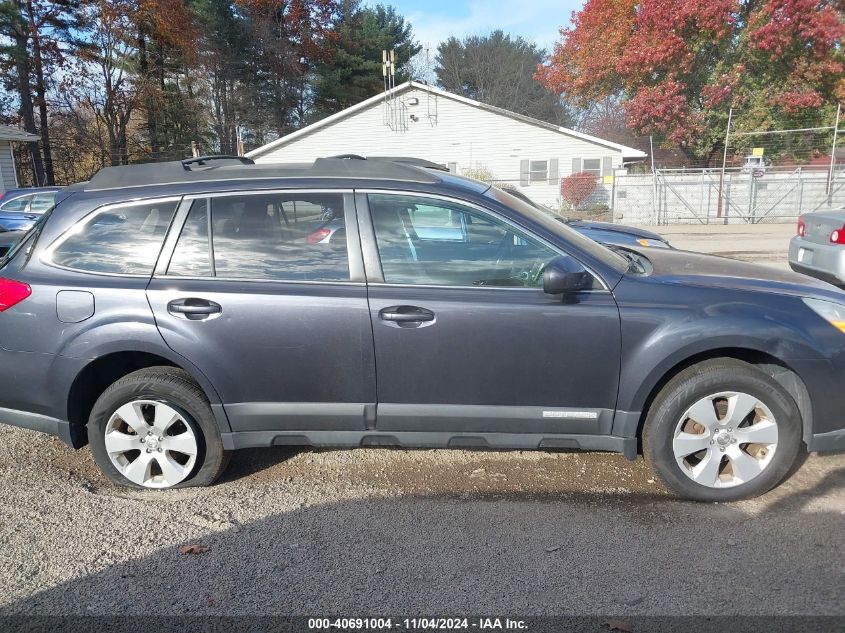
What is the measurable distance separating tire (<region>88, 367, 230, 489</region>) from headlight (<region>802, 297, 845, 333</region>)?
10.7 feet

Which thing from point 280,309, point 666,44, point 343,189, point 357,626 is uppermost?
point 666,44

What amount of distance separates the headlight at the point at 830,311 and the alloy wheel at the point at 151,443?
11.1 ft

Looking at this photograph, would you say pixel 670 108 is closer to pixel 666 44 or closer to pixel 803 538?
pixel 666 44

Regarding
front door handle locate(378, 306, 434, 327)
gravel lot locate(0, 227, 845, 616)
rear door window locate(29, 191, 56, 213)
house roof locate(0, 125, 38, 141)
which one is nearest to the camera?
gravel lot locate(0, 227, 845, 616)

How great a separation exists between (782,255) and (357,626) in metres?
13.1

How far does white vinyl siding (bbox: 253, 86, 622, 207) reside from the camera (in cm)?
2638

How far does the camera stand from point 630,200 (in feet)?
77.5

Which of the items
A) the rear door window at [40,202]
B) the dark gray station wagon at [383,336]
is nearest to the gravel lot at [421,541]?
the dark gray station wagon at [383,336]

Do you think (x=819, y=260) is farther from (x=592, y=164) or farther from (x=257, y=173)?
(x=592, y=164)

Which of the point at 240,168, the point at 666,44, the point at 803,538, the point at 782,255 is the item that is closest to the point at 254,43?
the point at 666,44

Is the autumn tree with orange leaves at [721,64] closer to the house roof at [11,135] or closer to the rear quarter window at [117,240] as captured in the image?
the house roof at [11,135]

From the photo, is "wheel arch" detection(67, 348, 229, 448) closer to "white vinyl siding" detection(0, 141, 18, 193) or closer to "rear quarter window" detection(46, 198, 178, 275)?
"rear quarter window" detection(46, 198, 178, 275)

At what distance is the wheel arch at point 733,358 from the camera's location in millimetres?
3252

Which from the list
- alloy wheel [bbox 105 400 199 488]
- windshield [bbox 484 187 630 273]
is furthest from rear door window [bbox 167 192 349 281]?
windshield [bbox 484 187 630 273]
